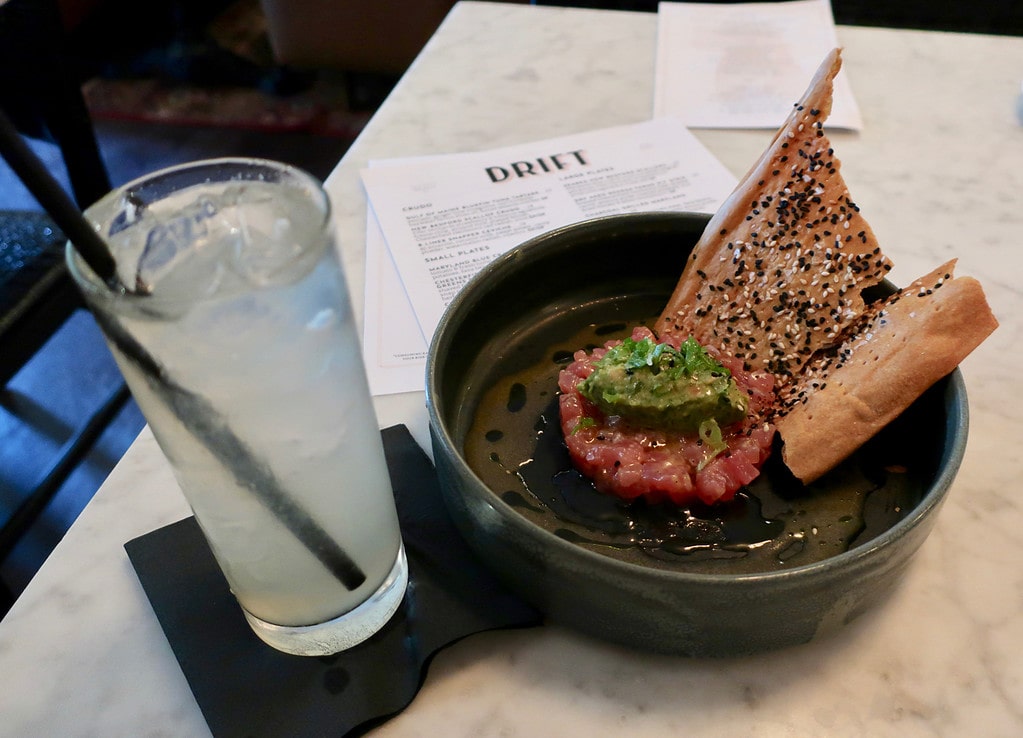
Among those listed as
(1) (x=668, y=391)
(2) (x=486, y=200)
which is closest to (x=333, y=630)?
(1) (x=668, y=391)

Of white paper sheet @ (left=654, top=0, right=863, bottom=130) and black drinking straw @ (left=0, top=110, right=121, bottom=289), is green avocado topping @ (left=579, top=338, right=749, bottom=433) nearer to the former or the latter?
black drinking straw @ (left=0, top=110, right=121, bottom=289)

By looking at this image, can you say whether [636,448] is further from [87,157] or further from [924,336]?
[87,157]

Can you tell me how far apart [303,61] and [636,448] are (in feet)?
8.45

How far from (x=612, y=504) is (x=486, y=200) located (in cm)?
62

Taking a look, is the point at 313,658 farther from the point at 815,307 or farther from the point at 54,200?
the point at 815,307

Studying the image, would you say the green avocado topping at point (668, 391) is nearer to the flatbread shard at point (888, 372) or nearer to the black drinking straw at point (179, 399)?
the flatbread shard at point (888, 372)

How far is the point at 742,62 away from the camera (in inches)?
59.8

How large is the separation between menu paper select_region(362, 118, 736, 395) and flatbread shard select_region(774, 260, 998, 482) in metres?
0.44

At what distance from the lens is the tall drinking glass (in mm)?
478

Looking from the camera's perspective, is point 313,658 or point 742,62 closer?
point 313,658

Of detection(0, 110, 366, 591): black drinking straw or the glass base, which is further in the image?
the glass base

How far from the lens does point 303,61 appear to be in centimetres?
287

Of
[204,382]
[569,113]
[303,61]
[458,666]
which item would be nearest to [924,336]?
[458,666]

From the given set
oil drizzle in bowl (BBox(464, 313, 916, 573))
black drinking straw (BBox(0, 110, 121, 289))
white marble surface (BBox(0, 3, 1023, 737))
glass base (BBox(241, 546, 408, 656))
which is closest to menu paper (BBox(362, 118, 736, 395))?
white marble surface (BBox(0, 3, 1023, 737))
